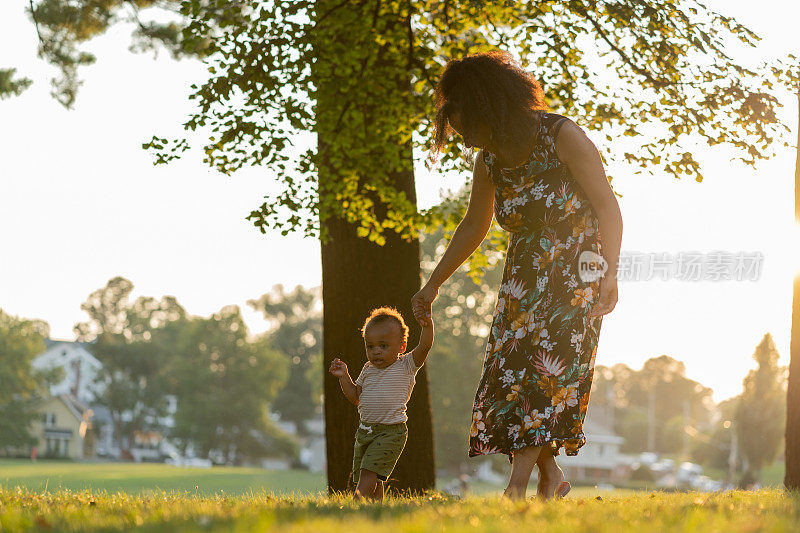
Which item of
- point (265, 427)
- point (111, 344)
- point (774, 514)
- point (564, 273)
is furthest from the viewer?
point (111, 344)

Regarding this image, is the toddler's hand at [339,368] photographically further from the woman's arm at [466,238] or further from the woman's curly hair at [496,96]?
the woman's curly hair at [496,96]

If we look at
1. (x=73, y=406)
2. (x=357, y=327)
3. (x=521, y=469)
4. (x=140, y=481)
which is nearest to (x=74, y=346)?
(x=73, y=406)

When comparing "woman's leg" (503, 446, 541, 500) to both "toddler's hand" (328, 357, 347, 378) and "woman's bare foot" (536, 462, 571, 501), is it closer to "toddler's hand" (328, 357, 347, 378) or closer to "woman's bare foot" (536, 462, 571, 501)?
"woman's bare foot" (536, 462, 571, 501)

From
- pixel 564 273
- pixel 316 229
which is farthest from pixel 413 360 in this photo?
pixel 316 229

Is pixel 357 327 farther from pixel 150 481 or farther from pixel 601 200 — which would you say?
pixel 150 481

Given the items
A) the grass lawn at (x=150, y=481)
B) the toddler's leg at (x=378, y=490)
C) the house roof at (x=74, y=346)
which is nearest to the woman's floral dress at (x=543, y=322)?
the toddler's leg at (x=378, y=490)

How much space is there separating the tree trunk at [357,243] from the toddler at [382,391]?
7.76ft

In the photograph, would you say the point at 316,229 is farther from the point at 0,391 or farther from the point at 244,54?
the point at 0,391

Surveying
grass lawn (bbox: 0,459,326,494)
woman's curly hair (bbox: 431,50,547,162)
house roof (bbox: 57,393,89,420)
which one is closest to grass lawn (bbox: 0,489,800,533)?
woman's curly hair (bbox: 431,50,547,162)

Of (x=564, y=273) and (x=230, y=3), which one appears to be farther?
(x=230, y=3)

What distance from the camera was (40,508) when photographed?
581 centimetres

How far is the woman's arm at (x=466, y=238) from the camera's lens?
5.54 m

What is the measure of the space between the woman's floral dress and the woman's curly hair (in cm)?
13

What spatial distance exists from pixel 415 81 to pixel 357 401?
4983 mm
